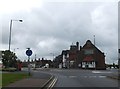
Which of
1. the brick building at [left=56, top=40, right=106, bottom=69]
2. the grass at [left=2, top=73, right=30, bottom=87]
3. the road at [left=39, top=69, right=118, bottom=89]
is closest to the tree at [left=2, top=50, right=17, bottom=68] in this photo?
the brick building at [left=56, top=40, right=106, bottom=69]

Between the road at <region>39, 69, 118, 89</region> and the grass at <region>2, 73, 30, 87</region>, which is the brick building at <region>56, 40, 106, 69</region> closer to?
the road at <region>39, 69, 118, 89</region>

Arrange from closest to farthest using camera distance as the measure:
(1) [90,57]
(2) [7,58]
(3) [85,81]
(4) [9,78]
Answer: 1. (3) [85,81]
2. (4) [9,78]
3. (2) [7,58]
4. (1) [90,57]

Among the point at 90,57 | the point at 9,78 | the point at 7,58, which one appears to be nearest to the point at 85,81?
the point at 9,78

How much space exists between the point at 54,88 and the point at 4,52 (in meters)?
60.4

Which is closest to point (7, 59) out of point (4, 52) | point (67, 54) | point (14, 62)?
point (4, 52)

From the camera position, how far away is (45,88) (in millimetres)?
21219

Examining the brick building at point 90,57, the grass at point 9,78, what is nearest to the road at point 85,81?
the grass at point 9,78

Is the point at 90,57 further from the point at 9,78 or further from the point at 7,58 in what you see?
the point at 9,78

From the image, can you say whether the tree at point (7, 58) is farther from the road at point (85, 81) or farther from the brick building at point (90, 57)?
the road at point (85, 81)

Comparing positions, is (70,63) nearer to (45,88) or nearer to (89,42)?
(89,42)

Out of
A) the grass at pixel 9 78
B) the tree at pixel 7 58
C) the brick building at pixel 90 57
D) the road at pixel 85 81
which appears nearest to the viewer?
the road at pixel 85 81

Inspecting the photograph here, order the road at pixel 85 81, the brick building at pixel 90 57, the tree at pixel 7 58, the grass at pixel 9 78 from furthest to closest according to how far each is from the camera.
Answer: the brick building at pixel 90 57 → the tree at pixel 7 58 → the grass at pixel 9 78 → the road at pixel 85 81

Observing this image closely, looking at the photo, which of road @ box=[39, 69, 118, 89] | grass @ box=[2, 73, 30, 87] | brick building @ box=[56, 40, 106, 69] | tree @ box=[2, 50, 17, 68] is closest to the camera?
road @ box=[39, 69, 118, 89]

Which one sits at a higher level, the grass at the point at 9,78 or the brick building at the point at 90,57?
the brick building at the point at 90,57
